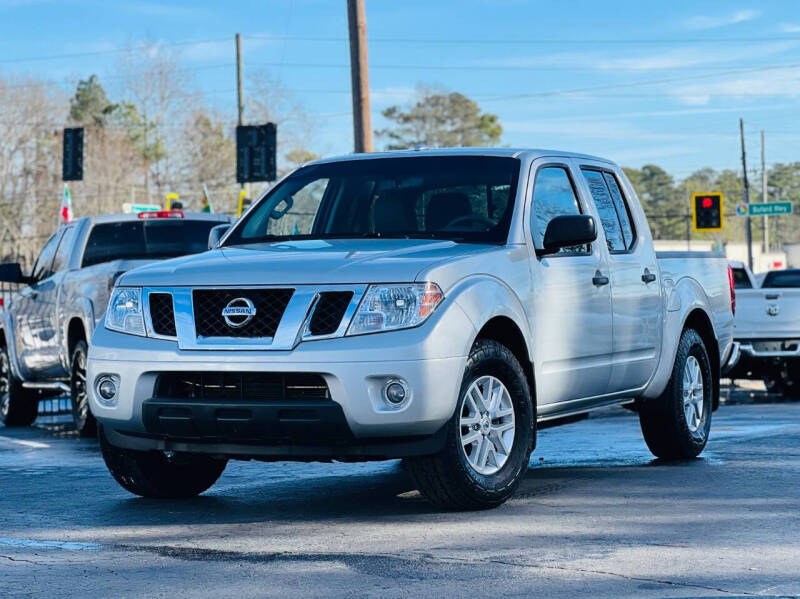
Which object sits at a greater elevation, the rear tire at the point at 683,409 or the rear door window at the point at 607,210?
the rear door window at the point at 607,210

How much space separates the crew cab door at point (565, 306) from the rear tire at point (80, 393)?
552 centimetres

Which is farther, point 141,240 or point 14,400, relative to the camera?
point 14,400

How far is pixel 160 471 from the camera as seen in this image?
7.98m

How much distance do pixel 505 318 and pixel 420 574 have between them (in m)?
2.11

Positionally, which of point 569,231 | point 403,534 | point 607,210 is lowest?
point 403,534

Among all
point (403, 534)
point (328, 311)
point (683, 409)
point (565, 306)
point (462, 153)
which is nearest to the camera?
point (403, 534)

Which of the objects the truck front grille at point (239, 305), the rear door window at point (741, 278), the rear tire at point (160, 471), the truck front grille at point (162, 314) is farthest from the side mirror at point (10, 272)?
the rear door window at point (741, 278)

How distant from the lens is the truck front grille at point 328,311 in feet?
22.6

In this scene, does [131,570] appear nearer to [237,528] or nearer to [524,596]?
[237,528]

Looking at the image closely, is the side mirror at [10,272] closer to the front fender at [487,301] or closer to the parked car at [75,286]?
the parked car at [75,286]

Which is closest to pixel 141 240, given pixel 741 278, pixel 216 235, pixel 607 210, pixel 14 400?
pixel 14 400

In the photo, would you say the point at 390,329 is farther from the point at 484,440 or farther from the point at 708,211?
the point at 708,211

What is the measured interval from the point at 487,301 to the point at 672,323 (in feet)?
8.75

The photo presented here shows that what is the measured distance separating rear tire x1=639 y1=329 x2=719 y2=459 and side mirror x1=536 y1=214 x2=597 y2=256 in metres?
2.04
